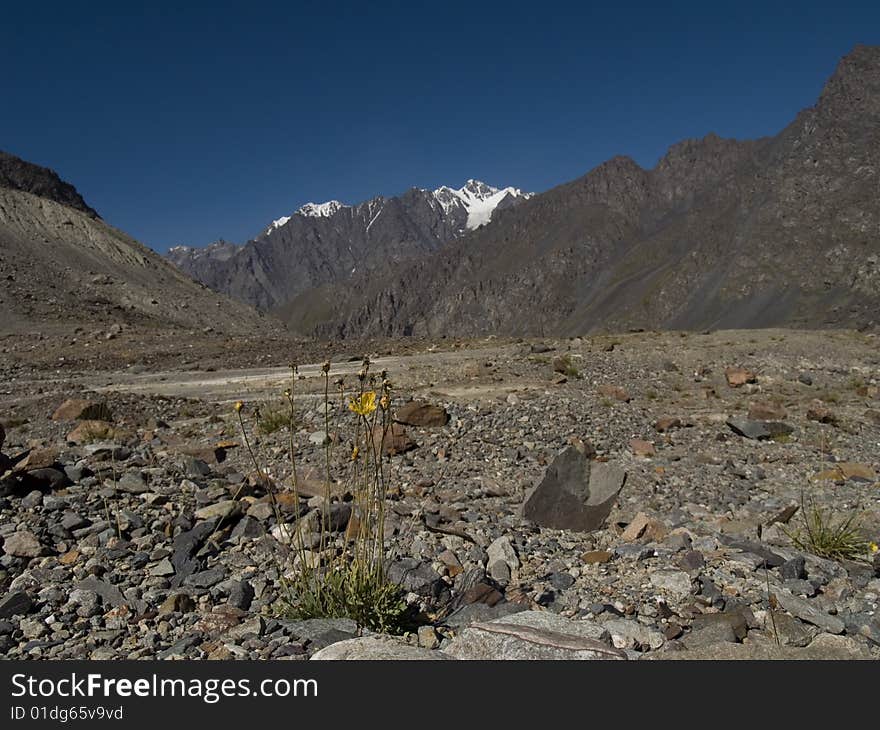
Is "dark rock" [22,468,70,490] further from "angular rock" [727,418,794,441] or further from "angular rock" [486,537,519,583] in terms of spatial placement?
"angular rock" [727,418,794,441]

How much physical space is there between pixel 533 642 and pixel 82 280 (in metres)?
43.2

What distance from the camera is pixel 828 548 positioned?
17.4 feet

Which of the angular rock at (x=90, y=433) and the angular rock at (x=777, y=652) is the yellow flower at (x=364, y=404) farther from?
the angular rock at (x=90, y=433)

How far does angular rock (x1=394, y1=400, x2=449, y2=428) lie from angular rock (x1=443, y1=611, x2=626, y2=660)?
6.40 m

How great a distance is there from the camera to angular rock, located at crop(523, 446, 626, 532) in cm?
629

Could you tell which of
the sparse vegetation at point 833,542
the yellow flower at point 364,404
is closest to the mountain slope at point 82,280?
the yellow flower at point 364,404

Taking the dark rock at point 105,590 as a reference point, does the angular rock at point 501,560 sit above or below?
below

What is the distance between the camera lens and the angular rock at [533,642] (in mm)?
3078

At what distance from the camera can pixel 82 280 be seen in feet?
128

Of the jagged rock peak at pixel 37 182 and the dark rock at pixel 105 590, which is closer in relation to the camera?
the dark rock at pixel 105 590

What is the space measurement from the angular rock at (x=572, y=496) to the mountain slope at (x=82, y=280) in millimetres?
30464

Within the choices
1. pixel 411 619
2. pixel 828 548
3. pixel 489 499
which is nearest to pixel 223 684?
pixel 411 619

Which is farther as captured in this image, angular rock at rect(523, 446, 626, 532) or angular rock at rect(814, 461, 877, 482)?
angular rock at rect(814, 461, 877, 482)

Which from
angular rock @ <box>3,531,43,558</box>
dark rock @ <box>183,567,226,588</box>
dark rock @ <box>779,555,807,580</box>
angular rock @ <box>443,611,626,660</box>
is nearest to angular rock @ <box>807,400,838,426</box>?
dark rock @ <box>779,555,807,580</box>
